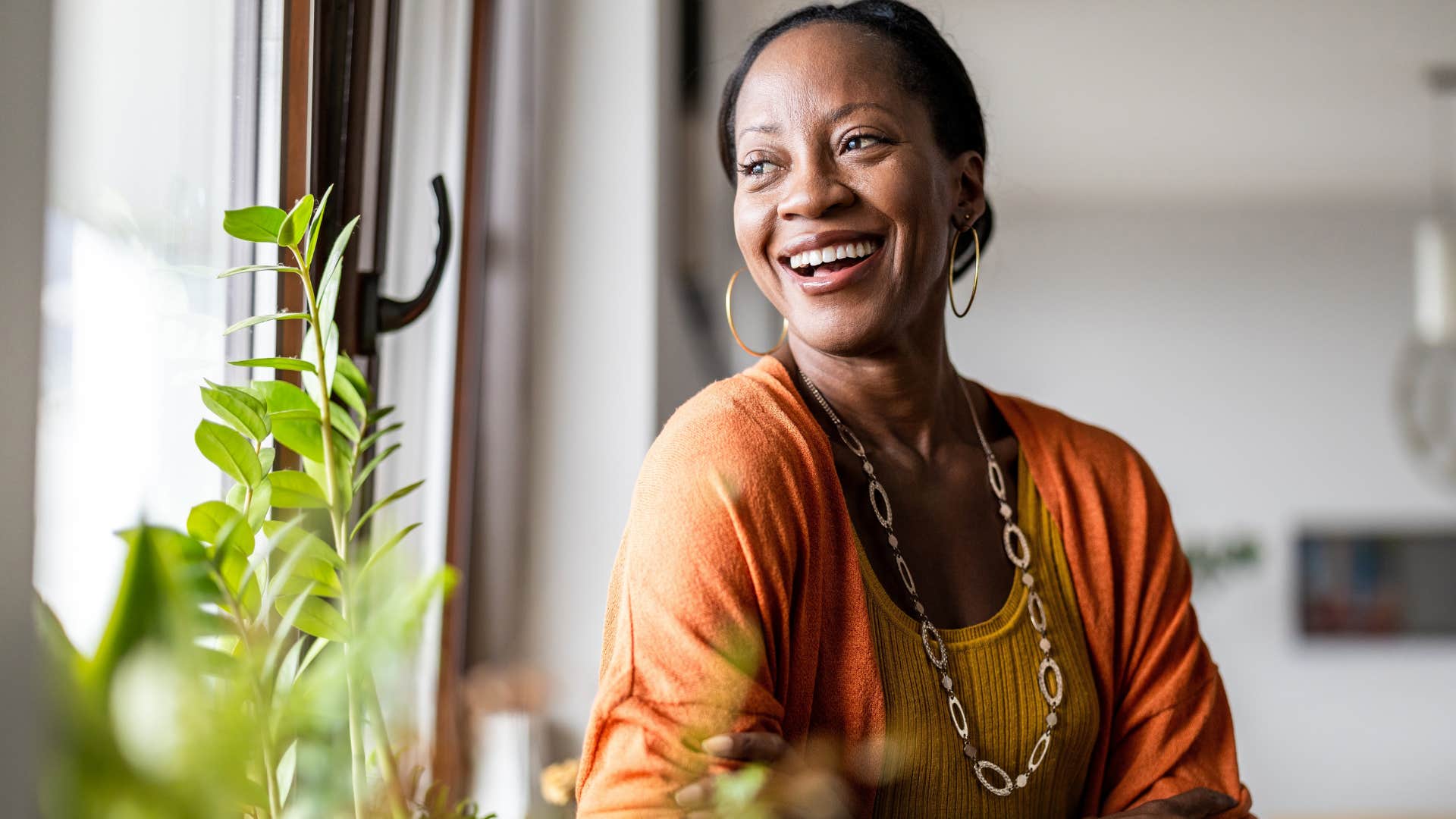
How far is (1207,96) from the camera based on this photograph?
14.3ft

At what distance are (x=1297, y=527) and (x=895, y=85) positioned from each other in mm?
5222

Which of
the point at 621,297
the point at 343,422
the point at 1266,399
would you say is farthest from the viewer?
the point at 1266,399

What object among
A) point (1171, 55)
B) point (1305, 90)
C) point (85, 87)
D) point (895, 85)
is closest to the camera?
point (85, 87)

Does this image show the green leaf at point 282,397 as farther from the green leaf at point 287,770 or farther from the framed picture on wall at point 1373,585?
the framed picture on wall at point 1373,585

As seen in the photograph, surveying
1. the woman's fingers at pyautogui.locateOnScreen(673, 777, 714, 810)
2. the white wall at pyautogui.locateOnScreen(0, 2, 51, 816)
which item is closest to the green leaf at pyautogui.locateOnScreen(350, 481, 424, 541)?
the white wall at pyautogui.locateOnScreen(0, 2, 51, 816)

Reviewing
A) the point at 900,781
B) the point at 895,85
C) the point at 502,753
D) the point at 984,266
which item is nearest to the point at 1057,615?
the point at 900,781

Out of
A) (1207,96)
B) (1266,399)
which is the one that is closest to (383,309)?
(1207,96)

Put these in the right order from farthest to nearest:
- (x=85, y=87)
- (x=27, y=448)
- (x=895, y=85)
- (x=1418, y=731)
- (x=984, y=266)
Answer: (x=1418, y=731) < (x=984, y=266) < (x=895, y=85) < (x=85, y=87) < (x=27, y=448)

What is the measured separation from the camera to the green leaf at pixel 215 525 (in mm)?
552

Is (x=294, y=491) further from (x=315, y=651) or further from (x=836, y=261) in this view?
(x=836, y=261)

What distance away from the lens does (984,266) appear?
15.9ft

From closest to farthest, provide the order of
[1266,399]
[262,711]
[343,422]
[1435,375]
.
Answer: [262,711] < [343,422] < [1435,375] < [1266,399]

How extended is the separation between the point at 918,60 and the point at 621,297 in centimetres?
116

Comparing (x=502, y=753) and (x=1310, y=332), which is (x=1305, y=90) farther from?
(x=502, y=753)
